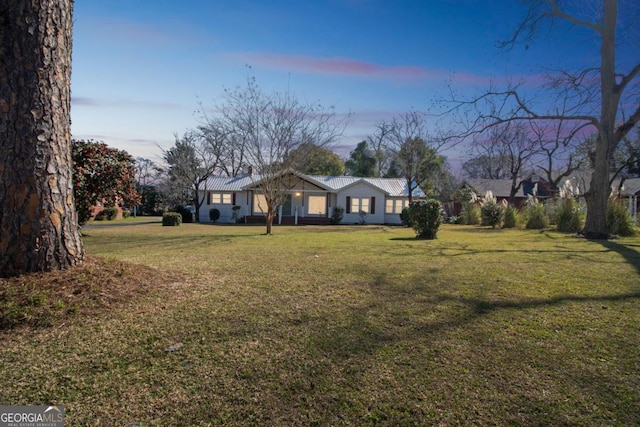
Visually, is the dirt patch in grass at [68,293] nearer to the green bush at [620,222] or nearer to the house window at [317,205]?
the green bush at [620,222]

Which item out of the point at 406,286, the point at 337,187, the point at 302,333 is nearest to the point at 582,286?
the point at 406,286

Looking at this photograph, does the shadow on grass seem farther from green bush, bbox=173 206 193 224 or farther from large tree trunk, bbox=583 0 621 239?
green bush, bbox=173 206 193 224

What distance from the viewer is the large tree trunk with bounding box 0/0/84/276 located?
153 inches

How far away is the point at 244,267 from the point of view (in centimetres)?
698

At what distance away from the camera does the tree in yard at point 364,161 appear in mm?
44094

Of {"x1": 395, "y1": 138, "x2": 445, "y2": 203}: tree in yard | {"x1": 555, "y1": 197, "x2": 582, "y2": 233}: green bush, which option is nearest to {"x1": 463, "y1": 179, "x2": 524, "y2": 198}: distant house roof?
{"x1": 395, "y1": 138, "x2": 445, "y2": 203}: tree in yard

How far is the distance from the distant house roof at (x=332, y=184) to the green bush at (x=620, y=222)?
16.4 metres

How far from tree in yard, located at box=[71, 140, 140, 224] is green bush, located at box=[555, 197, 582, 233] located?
18.1 m

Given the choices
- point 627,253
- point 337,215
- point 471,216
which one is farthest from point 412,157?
point 627,253

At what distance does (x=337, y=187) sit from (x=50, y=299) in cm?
2622

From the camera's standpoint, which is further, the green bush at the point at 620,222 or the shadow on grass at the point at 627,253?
the green bush at the point at 620,222

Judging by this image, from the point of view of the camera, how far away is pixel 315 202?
29.2m

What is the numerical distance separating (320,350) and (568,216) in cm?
1678

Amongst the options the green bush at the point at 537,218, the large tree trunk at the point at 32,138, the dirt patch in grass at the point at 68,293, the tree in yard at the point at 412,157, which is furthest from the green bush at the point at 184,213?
the large tree trunk at the point at 32,138
